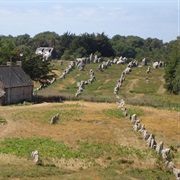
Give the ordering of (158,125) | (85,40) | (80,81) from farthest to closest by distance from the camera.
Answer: (85,40), (80,81), (158,125)

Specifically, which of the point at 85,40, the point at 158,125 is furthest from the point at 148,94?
the point at 85,40

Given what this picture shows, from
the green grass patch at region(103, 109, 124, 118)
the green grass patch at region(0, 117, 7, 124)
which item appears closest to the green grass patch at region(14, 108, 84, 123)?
the green grass patch at region(0, 117, 7, 124)

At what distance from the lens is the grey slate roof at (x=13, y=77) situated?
49.6 metres

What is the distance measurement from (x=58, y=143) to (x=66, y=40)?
3441 inches

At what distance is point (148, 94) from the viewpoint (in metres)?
60.4

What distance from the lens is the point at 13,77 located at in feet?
169

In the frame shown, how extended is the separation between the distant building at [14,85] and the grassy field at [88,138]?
8.46ft

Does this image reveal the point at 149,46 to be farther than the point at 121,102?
Yes

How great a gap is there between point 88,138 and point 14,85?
18.2 m

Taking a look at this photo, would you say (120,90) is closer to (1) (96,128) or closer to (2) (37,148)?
(1) (96,128)

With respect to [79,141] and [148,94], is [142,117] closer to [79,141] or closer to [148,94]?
[79,141]

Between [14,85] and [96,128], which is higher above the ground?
[14,85]

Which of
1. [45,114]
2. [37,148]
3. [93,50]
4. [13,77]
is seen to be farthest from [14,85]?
[93,50]

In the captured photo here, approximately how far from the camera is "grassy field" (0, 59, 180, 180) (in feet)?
86.3
